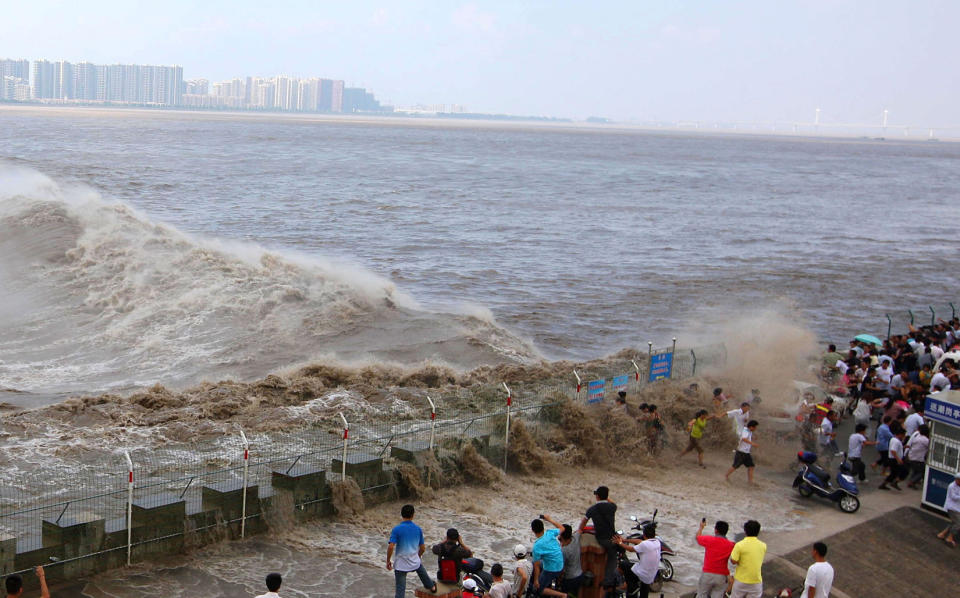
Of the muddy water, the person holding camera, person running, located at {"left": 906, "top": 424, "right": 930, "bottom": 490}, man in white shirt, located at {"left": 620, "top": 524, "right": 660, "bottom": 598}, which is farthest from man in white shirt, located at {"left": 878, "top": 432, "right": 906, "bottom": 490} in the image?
the person holding camera

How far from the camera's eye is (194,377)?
2455 cm

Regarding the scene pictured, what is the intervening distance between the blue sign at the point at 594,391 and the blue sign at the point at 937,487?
5.85m

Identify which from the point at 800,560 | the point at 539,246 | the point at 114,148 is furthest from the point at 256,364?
the point at 114,148

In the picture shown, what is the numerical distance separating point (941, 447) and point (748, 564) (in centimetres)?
673

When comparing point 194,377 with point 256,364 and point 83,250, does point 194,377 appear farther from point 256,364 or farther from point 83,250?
point 83,250

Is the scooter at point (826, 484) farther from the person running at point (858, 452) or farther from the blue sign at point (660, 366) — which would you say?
the blue sign at point (660, 366)

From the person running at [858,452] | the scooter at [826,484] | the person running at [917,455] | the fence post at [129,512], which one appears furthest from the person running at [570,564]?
the person running at [917,455]

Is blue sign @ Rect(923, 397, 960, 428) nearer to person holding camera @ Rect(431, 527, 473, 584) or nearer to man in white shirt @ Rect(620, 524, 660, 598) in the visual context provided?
man in white shirt @ Rect(620, 524, 660, 598)

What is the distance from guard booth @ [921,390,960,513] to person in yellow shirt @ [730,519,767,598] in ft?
20.9

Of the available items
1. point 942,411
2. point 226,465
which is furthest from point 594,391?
point 226,465

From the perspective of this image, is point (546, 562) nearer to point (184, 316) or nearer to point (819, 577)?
point (819, 577)

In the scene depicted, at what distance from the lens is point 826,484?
16031mm

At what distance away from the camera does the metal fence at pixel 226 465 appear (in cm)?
1239

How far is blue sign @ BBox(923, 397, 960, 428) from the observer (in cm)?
1509
